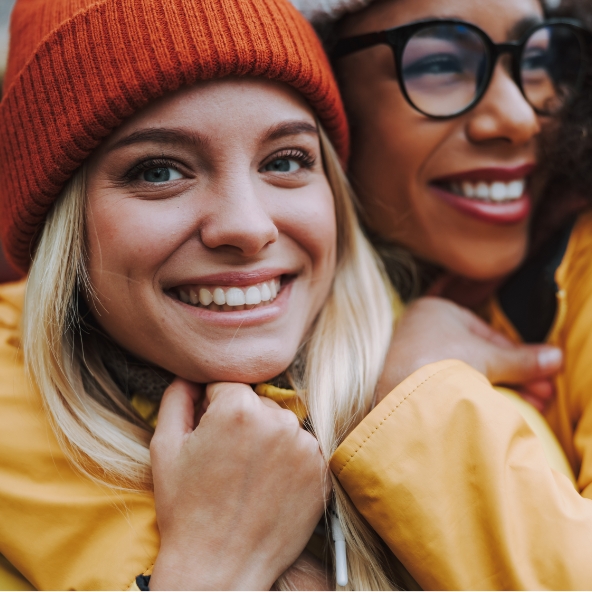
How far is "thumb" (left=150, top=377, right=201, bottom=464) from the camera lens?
4.87 feet

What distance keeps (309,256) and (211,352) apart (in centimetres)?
36

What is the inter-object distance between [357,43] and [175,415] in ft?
3.95

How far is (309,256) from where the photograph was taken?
1688 millimetres

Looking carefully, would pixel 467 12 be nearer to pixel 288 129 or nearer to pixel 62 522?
pixel 288 129

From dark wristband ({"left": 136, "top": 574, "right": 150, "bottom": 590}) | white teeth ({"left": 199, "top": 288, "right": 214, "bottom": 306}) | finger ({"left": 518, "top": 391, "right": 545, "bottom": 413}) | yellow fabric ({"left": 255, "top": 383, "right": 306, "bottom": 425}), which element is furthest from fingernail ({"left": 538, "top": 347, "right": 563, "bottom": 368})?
dark wristband ({"left": 136, "top": 574, "right": 150, "bottom": 590})

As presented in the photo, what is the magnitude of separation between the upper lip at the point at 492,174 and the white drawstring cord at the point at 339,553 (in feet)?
3.48

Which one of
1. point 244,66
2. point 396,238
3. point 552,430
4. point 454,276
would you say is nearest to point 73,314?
point 244,66

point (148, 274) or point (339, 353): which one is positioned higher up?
point (148, 274)

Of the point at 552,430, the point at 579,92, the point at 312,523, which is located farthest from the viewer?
the point at 579,92

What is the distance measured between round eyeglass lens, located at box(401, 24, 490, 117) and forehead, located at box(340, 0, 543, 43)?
0.17 feet

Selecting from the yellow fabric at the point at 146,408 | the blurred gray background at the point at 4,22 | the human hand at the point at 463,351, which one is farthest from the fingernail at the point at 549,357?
the blurred gray background at the point at 4,22

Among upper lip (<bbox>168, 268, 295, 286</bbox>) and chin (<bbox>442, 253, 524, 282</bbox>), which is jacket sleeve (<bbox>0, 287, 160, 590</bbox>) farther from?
chin (<bbox>442, 253, 524, 282</bbox>)

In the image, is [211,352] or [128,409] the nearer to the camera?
[211,352]

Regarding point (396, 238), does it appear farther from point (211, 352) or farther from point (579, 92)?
point (211, 352)
